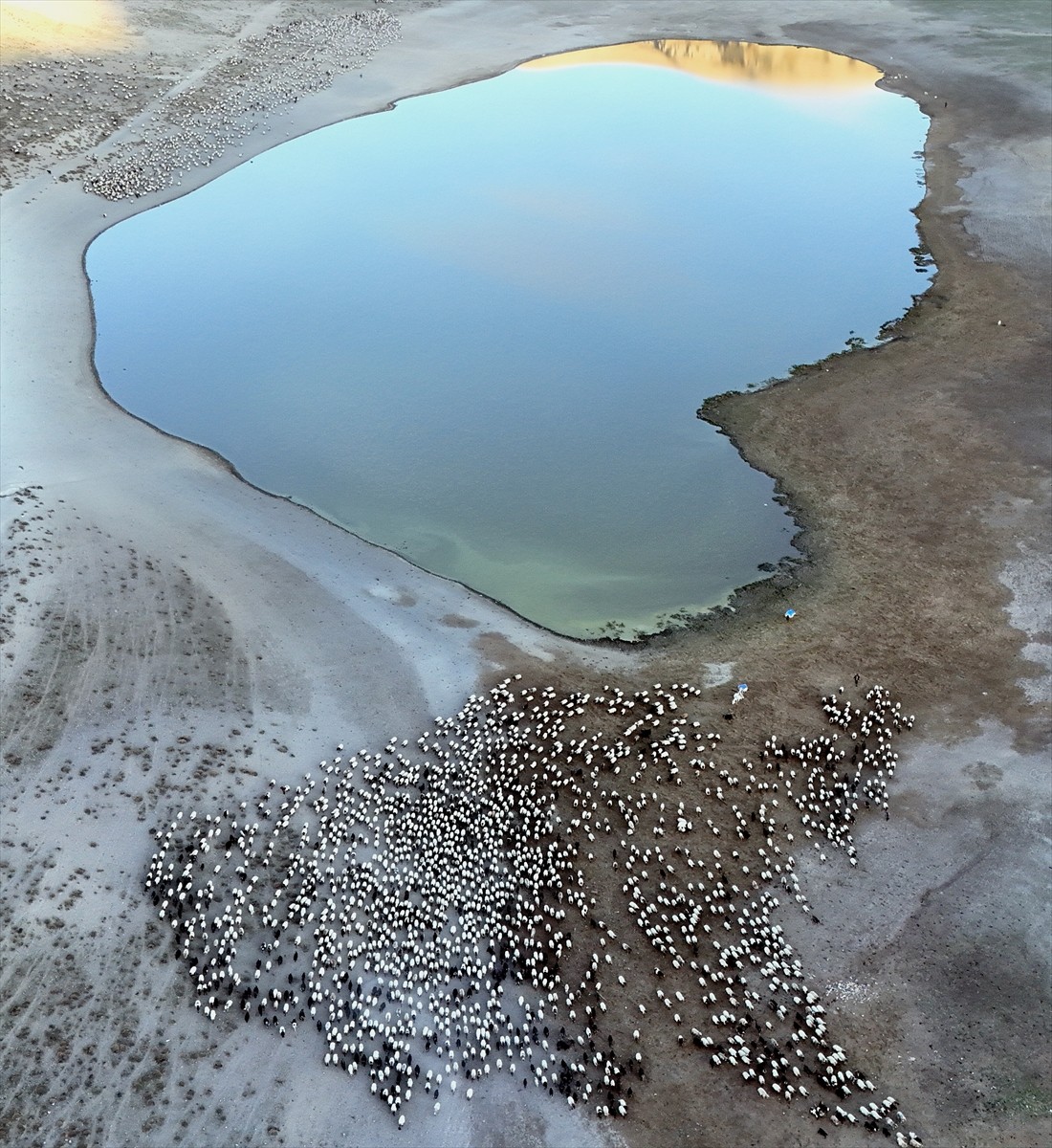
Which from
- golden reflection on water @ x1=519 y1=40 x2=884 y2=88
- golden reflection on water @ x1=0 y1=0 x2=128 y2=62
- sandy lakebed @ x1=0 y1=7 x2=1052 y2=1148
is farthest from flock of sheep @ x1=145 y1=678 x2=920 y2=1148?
golden reflection on water @ x1=519 y1=40 x2=884 y2=88

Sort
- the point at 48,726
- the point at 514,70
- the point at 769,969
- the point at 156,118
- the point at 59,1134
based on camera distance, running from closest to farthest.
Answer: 1. the point at 59,1134
2. the point at 769,969
3. the point at 48,726
4. the point at 156,118
5. the point at 514,70

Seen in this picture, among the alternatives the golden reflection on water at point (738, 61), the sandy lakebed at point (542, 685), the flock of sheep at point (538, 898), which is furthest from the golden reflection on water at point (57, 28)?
the flock of sheep at point (538, 898)

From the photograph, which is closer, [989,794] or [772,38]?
[989,794]

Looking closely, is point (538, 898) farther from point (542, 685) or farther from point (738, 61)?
point (738, 61)

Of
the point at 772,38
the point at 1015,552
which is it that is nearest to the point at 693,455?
the point at 1015,552

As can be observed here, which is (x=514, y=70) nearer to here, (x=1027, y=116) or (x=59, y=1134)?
(x=1027, y=116)

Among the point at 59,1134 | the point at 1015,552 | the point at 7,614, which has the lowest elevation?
the point at 1015,552
